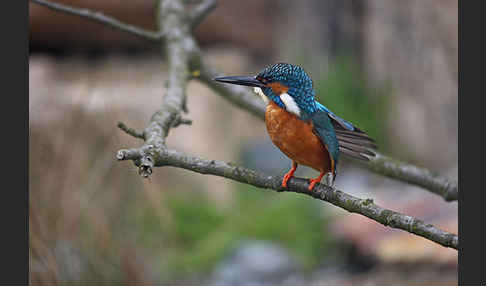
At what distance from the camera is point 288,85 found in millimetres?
1738

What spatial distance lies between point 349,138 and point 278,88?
0.29 m

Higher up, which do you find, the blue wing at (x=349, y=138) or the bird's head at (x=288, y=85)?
the bird's head at (x=288, y=85)

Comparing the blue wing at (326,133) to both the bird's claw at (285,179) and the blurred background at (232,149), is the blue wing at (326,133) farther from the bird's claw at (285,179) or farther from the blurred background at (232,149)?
the blurred background at (232,149)

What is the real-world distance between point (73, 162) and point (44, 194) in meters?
0.33

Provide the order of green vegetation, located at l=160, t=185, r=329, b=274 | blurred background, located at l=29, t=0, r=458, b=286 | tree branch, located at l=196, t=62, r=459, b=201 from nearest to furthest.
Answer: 1. tree branch, located at l=196, t=62, r=459, b=201
2. blurred background, located at l=29, t=0, r=458, b=286
3. green vegetation, located at l=160, t=185, r=329, b=274

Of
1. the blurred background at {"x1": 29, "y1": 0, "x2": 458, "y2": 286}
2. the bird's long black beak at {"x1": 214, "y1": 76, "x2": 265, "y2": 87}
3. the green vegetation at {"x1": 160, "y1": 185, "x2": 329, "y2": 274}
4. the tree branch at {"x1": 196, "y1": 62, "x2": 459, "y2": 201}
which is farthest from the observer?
the green vegetation at {"x1": 160, "y1": 185, "x2": 329, "y2": 274}

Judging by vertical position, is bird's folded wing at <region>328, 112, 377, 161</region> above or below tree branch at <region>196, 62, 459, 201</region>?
below

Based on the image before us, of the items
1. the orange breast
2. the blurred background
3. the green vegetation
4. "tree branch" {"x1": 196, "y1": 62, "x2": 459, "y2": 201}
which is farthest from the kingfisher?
the green vegetation

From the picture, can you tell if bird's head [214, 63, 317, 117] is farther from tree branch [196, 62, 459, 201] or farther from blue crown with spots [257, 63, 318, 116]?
tree branch [196, 62, 459, 201]

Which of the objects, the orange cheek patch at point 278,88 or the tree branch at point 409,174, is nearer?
the orange cheek patch at point 278,88

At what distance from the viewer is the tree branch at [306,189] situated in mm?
1555

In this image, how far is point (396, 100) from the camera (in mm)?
7062

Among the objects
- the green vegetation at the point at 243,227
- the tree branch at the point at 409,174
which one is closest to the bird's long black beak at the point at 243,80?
the tree branch at the point at 409,174

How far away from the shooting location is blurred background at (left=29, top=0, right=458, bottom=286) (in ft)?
11.3
